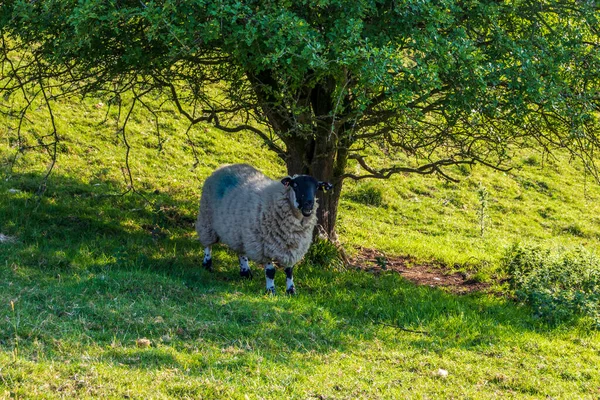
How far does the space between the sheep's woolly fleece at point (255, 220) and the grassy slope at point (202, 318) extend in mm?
510

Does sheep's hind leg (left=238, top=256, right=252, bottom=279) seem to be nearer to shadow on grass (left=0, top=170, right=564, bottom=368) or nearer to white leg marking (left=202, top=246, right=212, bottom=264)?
shadow on grass (left=0, top=170, right=564, bottom=368)

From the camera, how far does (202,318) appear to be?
8109 mm

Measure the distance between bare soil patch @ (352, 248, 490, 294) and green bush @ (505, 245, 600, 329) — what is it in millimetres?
738

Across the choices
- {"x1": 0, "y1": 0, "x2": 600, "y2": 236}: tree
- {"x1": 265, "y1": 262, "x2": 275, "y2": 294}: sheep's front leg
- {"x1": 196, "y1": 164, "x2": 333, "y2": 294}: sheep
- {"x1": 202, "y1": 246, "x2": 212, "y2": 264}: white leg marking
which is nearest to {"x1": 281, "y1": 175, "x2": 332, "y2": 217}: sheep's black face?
{"x1": 196, "y1": 164, "x2": 333, "y2": 294}: sheep

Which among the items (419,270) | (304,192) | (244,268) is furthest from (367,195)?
(304,192)

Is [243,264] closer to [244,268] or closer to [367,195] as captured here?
[244,268]

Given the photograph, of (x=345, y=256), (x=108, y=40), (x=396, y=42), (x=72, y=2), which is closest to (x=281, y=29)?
(x=396, y=42)

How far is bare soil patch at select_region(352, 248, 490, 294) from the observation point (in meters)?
12.3

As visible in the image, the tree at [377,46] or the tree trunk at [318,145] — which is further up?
the tree at [377,46]

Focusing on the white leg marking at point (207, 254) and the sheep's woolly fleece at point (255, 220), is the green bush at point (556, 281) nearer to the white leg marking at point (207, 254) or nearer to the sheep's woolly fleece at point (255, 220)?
the sheep's woolly fleece at point (255, 220)

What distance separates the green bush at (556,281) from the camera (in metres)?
10.1

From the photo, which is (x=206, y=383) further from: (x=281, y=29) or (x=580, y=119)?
(x=580, y=119)

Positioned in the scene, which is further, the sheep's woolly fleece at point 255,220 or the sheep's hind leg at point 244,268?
the sheep's hind leg at point 244,268

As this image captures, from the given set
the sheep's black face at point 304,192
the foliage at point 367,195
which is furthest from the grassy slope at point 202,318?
the foliage at point 367,195
